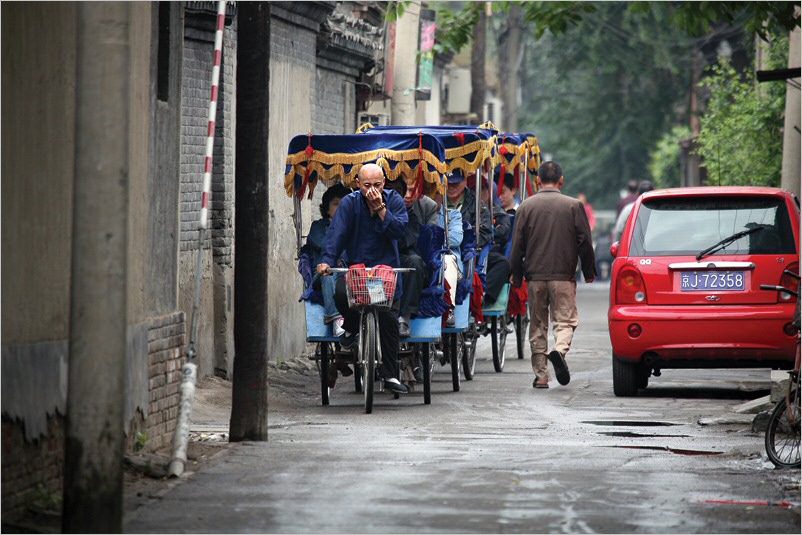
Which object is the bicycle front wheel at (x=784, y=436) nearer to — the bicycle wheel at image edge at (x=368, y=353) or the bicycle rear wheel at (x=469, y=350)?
the bicycle wheel at image edge at (x=368, y=353)

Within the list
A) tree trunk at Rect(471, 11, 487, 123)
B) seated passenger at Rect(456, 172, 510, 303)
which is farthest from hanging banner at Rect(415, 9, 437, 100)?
tree trunk at Rect(471, 11, 487, 123)

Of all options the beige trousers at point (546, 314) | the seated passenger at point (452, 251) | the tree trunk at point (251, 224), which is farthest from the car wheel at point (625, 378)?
the tree trunk at point (251, 224)

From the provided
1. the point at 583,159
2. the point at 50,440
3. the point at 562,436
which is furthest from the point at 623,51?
the point at 50,440

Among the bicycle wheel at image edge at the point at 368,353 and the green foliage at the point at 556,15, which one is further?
the green foliage at the point at 556,15

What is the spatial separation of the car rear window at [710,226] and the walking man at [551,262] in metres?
1.27

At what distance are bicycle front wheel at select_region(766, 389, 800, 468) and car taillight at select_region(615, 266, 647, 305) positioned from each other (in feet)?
12.9

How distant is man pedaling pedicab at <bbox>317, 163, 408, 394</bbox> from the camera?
13.3 m

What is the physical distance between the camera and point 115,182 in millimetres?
7184

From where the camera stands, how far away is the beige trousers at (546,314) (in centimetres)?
1530

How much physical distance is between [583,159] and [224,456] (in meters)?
46.0

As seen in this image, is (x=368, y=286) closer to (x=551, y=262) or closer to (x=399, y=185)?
(x=399, y=185)

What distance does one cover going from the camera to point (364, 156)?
1448cm

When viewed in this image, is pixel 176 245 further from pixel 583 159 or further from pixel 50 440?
pixel 583 159

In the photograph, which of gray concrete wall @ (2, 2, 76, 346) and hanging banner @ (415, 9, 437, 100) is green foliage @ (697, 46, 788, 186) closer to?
hanging banner @ (415, 9, 437, 100)
